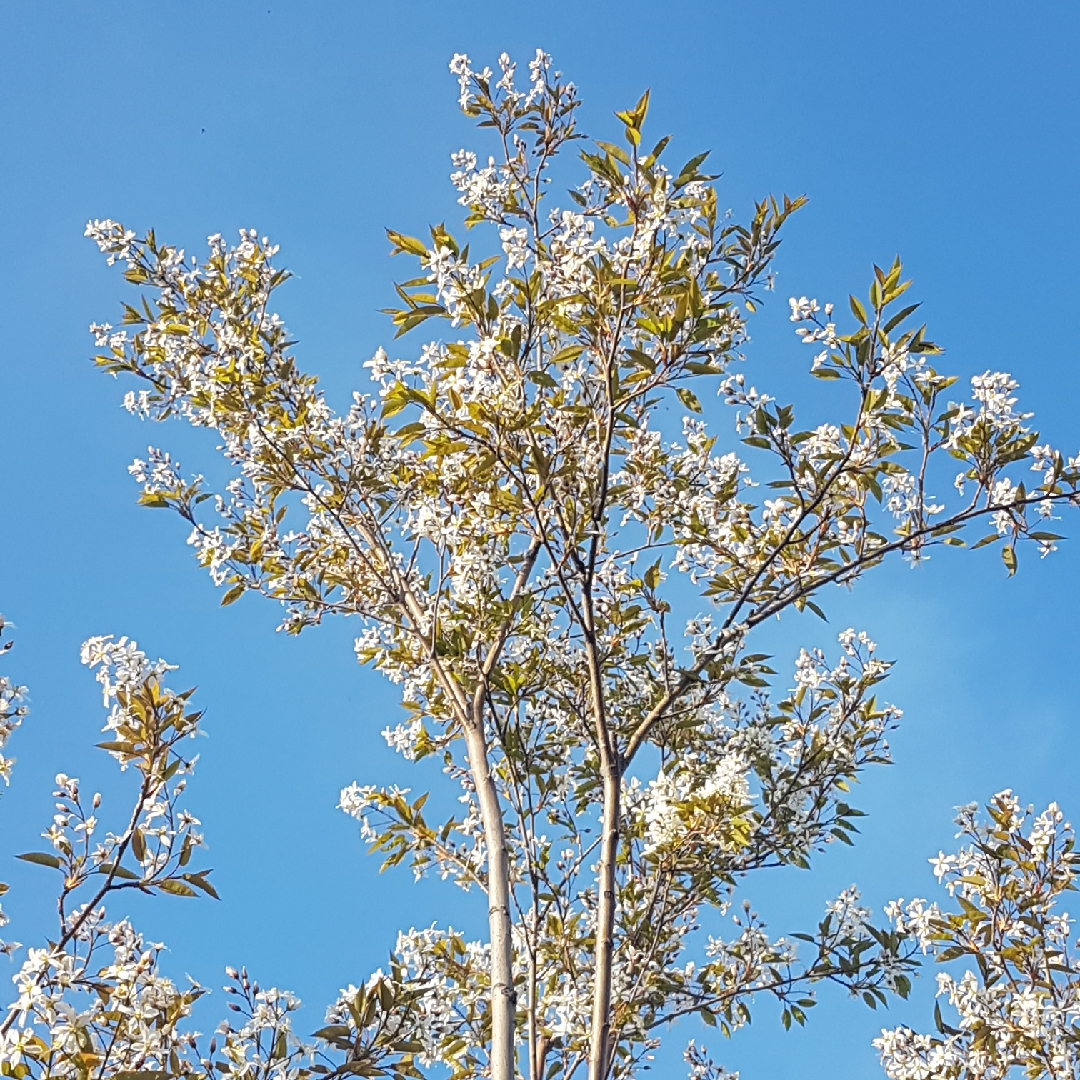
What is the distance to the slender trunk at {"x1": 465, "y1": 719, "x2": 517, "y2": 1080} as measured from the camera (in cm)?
328

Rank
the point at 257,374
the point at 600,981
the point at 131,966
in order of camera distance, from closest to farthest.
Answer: the point at 131,966
the point at 600,981
the point at 257,374

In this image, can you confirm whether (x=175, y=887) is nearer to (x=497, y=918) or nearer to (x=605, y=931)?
(x=497, y=918)

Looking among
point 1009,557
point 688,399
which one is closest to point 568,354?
point 688,399

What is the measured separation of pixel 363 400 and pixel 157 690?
1803 mm

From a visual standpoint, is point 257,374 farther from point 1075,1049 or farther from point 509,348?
point 1075,1049

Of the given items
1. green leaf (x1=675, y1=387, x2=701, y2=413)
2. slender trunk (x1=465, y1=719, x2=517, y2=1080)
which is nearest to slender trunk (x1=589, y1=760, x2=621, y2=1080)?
slender trunk (x1=465, y1=719, x2=517, y2=1080)

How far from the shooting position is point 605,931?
11.5 feet

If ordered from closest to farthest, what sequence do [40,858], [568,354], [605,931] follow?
[40,858], [605,931], [568,354]

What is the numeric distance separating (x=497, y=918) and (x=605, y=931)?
33 centimetres

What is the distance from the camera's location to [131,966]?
2668 mm

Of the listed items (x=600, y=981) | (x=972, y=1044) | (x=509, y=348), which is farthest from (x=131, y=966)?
(x=972, y=1044)

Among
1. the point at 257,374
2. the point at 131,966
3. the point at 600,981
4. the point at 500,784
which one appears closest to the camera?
the point at 131,966

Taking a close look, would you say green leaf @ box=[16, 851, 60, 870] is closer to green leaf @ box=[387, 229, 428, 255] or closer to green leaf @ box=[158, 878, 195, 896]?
green leaf @ box=[158, 878, 195, 896]

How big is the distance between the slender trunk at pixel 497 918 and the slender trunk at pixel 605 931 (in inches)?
9.8
